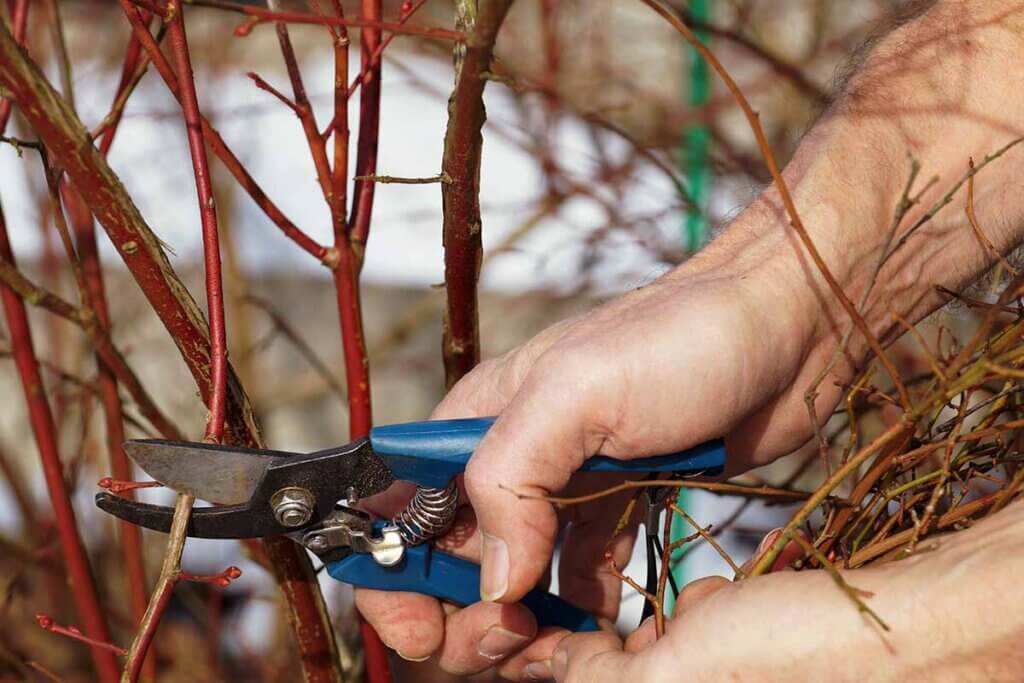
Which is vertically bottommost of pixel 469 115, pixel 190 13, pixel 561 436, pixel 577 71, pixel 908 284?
pixel 561 436

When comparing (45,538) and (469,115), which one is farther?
(45,538)

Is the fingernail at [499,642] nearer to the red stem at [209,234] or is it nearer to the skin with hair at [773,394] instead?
the skin with hair at [773,394]

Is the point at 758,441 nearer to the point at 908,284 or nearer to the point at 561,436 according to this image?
the point at 908,284

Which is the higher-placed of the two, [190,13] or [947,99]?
[190,13]

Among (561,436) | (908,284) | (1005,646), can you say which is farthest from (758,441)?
(1005,646)

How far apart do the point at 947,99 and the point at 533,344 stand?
60 centimetres

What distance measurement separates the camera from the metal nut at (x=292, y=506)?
1.25m

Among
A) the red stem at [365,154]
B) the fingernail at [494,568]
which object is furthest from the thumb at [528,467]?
the red stem at [365,154]

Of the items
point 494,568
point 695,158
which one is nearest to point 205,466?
point 494,568

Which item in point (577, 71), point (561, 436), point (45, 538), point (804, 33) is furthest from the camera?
point (804, 33)

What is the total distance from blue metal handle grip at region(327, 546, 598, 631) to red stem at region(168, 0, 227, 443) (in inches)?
12.8

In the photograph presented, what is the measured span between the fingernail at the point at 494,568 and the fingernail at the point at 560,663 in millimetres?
126

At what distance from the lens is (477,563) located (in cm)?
145

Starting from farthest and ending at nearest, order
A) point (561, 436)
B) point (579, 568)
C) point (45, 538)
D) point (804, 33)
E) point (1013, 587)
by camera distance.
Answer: point (804, 33)
point (45, 538)
point (579, 568)
point (561, 436)
point (1013, 587)
